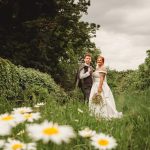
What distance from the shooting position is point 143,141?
13.5 feet

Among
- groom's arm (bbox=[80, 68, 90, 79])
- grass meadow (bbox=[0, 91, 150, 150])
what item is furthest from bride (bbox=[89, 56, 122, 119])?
grass meadow (bbox=[0, 91, 150, 150])

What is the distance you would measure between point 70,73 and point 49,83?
6822 millimetres

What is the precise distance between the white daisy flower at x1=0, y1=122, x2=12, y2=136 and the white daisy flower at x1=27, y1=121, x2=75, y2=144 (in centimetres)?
12

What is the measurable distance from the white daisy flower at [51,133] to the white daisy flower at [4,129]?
12 centimetres

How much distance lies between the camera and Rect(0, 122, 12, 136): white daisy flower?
185cm

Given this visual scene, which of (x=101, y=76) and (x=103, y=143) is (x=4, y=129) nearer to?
(x=103, y=143)

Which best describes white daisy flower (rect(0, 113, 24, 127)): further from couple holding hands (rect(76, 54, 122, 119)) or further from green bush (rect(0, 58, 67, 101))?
couple holding hands (rect(76, 54, 122, 119))

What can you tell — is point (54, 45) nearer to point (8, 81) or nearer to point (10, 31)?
point (10, 31)

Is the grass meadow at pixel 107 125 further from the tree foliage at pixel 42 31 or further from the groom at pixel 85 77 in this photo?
the tree foliage at pixel 42 31

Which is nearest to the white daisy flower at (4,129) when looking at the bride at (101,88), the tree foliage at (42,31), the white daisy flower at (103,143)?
the white daisy flower at (103,143)

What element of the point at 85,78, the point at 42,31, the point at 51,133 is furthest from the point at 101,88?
the point at 51,133

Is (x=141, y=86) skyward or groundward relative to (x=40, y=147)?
skyward

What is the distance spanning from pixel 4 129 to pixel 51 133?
25 centimetres

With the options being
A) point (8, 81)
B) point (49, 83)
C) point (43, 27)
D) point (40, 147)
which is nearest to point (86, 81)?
point (8, 81)
